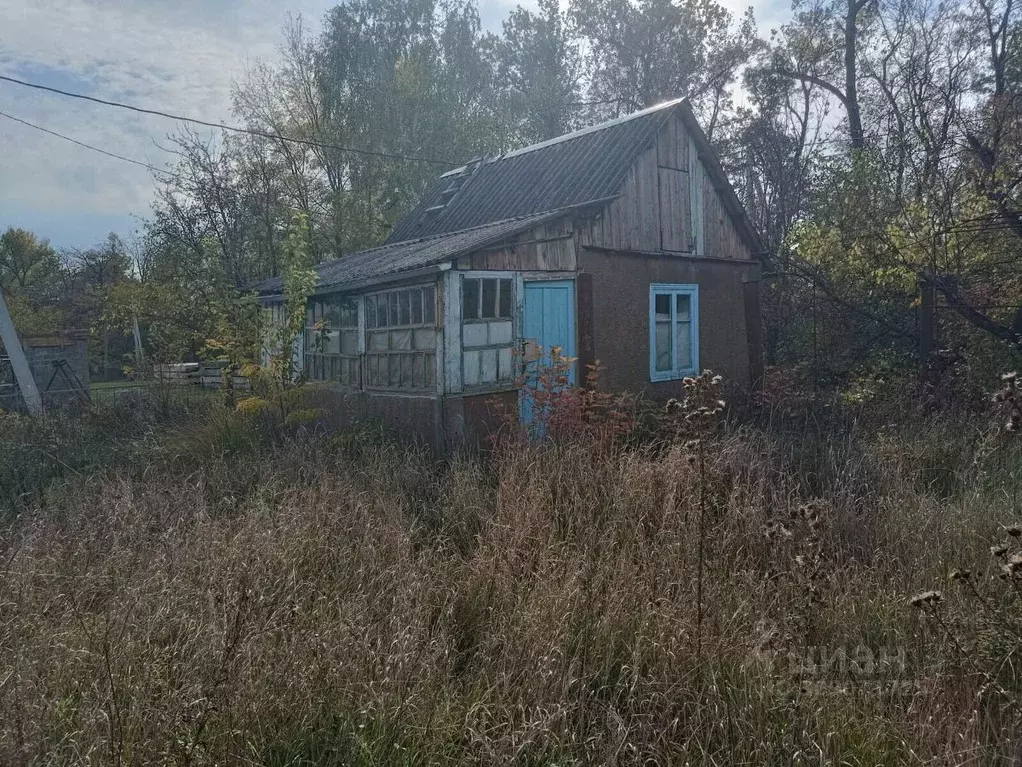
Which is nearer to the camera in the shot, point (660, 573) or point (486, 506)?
point (660, 573)

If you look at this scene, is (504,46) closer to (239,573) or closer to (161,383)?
(161,383)

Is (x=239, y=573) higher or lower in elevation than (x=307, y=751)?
higher

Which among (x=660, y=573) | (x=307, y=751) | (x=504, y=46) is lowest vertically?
(x=307, y=751)

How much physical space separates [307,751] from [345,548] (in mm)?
1630

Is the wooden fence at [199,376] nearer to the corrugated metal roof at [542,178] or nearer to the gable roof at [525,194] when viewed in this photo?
the gable roof at [525,194]

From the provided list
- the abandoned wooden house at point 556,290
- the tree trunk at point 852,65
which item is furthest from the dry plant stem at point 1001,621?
the tree trunk at point 852,65

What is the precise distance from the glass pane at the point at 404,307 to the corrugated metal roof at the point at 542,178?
9.62ft

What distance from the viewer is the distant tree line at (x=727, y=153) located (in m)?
10.9

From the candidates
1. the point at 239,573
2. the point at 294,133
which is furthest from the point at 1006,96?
the point at 294,133

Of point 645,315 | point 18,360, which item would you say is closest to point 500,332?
point 645,315

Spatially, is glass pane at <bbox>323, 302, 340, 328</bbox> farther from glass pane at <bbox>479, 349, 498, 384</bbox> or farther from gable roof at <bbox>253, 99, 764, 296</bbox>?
glass pane at <bbox>479, 349, 498, 384</bbox>

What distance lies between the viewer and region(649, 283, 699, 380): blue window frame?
37.2 ft

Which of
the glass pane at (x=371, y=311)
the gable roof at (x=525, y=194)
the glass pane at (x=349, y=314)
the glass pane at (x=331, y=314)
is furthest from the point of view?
the glass pane at (x=331, y=314)

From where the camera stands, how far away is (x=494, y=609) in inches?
152
